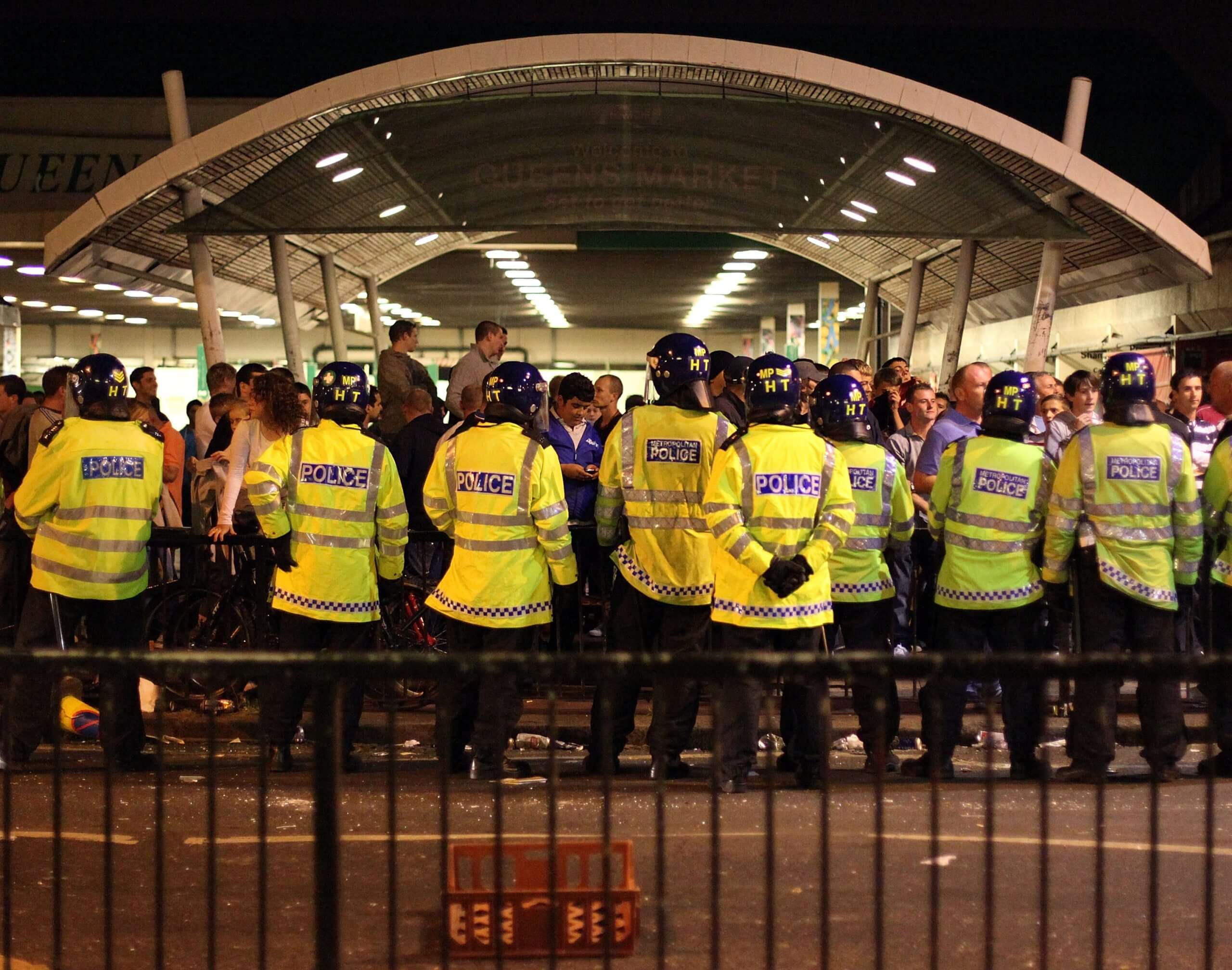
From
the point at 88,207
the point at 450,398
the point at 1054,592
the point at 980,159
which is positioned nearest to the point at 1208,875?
the point at 1054,592

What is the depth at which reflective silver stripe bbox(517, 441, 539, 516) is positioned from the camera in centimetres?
832

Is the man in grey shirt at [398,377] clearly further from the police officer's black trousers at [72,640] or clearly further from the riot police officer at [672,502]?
the riot police officer at [672,502]

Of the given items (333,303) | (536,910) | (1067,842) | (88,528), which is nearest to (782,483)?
(1067,842)

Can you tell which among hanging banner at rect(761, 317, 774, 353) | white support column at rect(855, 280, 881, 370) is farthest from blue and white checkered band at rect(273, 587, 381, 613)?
hanging banner at rect(761, 317, 774, 353)

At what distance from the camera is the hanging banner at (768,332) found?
144ft

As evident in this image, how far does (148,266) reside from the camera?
1775 cm

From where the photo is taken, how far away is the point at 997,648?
8.77 metres

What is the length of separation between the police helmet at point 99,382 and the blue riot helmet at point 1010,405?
4.73 m

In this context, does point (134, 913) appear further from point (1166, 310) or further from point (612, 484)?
point (1166, 310)

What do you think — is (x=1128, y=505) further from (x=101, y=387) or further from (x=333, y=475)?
(x=101, y=387)

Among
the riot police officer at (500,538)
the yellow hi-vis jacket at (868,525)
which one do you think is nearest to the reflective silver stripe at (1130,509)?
the yellow hi-vis jacket at (868,525)

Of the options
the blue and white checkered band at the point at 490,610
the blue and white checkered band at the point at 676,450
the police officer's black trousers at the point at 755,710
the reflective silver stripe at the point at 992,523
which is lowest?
the police officer's black trousers at the point at 755,710

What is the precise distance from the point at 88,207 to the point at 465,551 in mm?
8226

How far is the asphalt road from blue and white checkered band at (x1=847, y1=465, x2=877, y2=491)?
1.58 m
